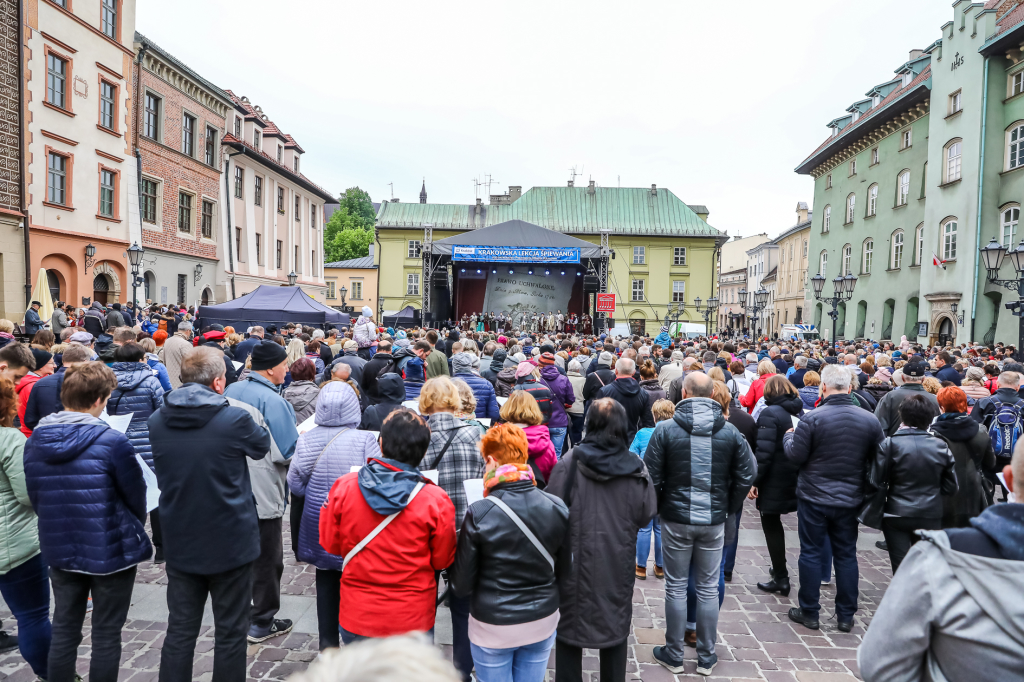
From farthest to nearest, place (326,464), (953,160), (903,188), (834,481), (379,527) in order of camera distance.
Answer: (903,188)
(953,160)
(834,481)
(326,464)
(379,527)

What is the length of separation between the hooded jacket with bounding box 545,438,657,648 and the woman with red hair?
10.6 ft

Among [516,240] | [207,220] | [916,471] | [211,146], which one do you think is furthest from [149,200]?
[916,471]

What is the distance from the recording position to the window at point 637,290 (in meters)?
A: 44.6

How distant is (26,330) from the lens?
13906mm

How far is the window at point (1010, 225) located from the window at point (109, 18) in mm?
31339

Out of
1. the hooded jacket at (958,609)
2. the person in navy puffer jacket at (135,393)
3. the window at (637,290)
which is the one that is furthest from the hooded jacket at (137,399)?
the window at (637,290)

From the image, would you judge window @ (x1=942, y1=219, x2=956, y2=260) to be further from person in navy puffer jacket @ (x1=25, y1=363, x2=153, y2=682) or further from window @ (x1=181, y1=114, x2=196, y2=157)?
window @ (x1=181, y1=114, x2=196, y2=157)

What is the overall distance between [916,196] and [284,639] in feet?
94.0

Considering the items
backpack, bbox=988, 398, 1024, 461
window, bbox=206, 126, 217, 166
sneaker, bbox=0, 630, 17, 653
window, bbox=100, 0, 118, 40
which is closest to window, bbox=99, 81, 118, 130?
window, bbox=100, 0, 118, 40

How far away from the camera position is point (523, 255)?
74.0 feet

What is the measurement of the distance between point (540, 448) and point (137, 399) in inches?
138

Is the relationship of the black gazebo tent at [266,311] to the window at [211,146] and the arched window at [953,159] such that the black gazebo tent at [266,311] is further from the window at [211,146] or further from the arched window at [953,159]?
the arched window at [953,159]

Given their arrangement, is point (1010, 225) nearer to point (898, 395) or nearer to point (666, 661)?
point (898, 395)

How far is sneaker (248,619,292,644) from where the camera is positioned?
417 cm
